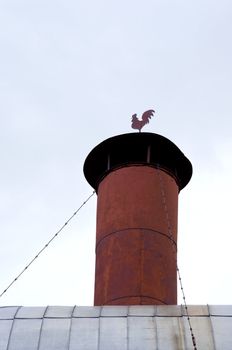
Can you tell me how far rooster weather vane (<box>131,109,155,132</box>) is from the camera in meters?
13.6

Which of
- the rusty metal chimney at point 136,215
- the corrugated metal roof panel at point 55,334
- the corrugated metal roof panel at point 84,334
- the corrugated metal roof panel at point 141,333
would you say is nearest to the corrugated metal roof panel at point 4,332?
the corrugated metal roof panel at point 55,334

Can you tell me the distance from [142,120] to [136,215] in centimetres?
218

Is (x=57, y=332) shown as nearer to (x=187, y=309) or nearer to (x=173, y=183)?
(x=187, y=309)

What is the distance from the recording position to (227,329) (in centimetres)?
941

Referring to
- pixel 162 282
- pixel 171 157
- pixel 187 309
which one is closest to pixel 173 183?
pixel 171 157

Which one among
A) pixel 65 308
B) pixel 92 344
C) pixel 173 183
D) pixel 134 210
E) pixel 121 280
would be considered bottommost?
pixel 92 344

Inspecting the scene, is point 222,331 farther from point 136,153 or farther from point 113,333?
point 136,153

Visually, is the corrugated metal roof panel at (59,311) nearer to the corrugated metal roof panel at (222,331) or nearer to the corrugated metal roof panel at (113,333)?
the corrugated metal roof panel at (113,333)

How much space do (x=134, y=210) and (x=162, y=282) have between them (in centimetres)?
134

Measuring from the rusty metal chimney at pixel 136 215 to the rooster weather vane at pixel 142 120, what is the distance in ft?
1.75

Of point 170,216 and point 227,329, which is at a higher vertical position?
point 170,216

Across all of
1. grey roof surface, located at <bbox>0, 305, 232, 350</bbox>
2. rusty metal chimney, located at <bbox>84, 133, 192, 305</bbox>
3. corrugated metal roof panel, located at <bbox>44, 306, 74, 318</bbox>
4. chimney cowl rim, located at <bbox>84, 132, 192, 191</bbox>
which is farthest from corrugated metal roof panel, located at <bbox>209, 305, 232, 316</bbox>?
chimney cowl rim, located at <bbox>84, 132, 192, 191</bbox>

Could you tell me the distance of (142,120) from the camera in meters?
13.6

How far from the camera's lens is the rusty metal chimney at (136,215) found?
11.4 meters
